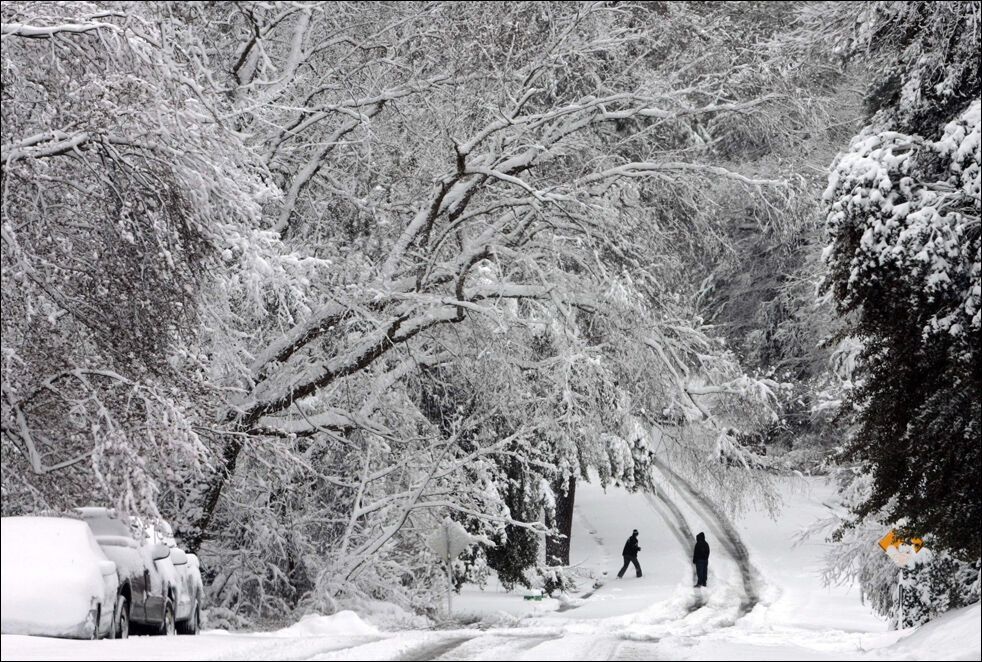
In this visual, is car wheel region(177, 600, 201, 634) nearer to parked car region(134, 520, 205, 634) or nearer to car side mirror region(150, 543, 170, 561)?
parked car region(134, 520, 205, 634)

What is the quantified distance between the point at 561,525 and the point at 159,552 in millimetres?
23574

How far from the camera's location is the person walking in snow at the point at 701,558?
105ft

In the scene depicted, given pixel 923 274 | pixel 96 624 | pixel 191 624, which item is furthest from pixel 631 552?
pixel 96 624

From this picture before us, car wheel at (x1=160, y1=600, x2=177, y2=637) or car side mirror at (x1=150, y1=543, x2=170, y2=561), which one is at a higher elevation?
car side mirror at (x1=150, y1=543, x2=170, y2=561)

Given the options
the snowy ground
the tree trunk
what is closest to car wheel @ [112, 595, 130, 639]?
the snowy ground

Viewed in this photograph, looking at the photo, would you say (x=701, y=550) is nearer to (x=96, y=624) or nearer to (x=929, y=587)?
(x=929, y=587)

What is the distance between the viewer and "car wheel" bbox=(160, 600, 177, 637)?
1290 centimetres

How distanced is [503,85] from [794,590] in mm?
18246

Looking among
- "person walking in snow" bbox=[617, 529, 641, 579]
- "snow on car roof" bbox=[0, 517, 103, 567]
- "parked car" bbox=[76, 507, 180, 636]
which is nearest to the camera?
"snow on car roof" bbox=[0, 517, 103, 567]

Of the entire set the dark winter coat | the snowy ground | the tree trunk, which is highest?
the tree trunk

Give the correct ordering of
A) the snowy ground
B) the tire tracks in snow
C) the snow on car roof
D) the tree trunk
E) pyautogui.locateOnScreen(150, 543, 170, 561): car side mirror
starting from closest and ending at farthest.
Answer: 1. the snowy ground
2. the snow on car roof
3. pyautogui.locateOnScreen(150, 543, 170, 561): car side mirror
4. the tire tracks in snow
5. the tree trunk

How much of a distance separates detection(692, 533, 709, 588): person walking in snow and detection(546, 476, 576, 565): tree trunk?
311 centimetres

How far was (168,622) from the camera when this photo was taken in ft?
43.4

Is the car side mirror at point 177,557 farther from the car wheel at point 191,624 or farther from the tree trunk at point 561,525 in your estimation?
the tree trunk at point 561,525
